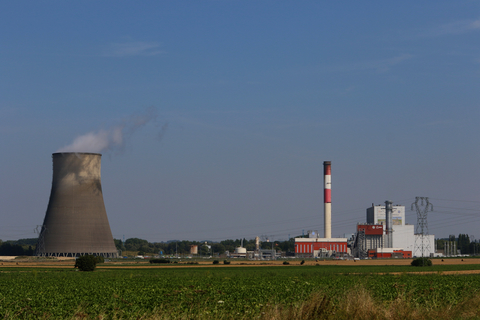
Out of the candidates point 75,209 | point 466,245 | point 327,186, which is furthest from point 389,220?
point 75,209

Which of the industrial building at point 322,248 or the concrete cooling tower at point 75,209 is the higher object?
the concrete cooling tower at point 75,209

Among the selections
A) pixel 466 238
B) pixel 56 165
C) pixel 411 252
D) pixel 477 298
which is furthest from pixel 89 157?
pixel 466 238

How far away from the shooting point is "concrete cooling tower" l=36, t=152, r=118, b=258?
85.6m

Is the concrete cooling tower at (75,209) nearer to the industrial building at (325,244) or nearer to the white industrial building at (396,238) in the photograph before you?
the industrial building at (325,244)

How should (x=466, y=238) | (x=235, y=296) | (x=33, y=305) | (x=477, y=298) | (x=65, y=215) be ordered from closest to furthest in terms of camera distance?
(x=477, y=298) < (x=33, y=305) < (x=235, y=296) < (x=65, y=215) < (x=466, y=238)

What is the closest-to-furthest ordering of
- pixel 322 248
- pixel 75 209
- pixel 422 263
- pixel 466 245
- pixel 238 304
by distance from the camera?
1. pixel 238 304
2. pixel 422 263
3. pixel 75 209
4. pixel 322 248
5. pixel 466 245

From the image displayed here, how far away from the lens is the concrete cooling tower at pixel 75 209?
85.6m

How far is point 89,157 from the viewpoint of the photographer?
285 feet

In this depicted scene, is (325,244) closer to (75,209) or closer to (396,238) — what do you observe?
(396,238)

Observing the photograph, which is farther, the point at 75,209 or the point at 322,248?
the point at 322,248

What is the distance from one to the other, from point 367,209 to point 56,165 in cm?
11552

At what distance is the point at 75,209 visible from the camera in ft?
281

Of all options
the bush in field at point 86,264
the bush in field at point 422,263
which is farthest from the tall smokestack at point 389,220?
the bush in field at point 86,264

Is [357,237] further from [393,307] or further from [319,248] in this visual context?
[393,307]
